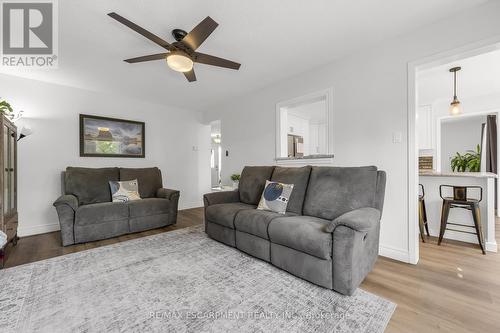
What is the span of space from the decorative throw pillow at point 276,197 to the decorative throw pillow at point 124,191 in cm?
232

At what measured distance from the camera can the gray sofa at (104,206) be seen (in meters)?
2.80

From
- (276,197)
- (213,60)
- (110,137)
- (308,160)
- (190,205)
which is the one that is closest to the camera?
(213,60)

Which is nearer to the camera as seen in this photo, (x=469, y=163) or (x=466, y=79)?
(x=466, y=79)

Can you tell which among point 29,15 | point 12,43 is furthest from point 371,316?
point 12,43

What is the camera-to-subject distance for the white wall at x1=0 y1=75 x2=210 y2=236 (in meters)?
3.26

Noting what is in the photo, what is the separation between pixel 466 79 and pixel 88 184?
6.36 metres

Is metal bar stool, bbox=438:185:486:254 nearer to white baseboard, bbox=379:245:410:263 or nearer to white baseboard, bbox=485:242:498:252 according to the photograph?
white baseboard, bbox=485:242:498:252

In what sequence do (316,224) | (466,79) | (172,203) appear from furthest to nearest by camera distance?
(172,203)
(466,79)
(316,224)

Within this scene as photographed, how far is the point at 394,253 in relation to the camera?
7.76 feet

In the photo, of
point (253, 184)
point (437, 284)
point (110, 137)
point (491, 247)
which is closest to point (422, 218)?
point (491, 247)

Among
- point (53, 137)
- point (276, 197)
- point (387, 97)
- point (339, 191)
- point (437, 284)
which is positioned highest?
point (387, 97)

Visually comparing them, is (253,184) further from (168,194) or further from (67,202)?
(67,202)

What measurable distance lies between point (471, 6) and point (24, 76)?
5.62m

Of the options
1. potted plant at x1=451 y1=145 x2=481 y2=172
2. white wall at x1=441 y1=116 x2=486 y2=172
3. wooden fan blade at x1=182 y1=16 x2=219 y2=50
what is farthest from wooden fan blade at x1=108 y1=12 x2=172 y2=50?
white wall at x1=441 y1=116 x2=486 y2=172
